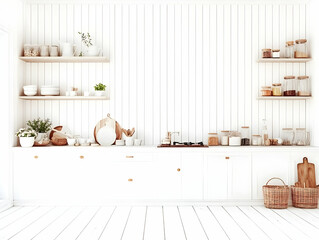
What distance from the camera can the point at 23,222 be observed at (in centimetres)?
461

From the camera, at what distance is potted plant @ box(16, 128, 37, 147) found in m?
5.62

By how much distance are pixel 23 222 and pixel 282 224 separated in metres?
3.11

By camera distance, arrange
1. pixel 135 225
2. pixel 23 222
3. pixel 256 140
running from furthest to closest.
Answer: pixel 256 140 → pixel 23 222 → pixel 135 225

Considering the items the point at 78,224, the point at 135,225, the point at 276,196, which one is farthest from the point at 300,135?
the point at 78,224

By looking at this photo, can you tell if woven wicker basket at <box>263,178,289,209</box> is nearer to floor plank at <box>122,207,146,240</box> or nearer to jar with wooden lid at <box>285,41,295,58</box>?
floor plank at <box>122,207,146,240</box>

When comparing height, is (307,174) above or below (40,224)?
above

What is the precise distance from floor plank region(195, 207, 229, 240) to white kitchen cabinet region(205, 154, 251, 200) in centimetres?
33

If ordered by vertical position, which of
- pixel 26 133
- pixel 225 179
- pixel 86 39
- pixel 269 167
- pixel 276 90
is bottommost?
pixel 225 179

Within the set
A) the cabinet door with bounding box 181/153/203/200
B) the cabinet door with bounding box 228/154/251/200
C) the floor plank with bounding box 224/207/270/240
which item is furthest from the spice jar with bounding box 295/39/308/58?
the floor plank with bounding box 224/207/270/240

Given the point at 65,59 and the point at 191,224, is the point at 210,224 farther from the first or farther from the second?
the point at 65,59

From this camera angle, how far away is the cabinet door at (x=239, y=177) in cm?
551

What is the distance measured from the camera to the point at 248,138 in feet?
19.3

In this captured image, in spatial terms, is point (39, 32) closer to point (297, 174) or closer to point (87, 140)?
point (87, 140)

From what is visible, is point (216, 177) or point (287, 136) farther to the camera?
point (287, 136)
